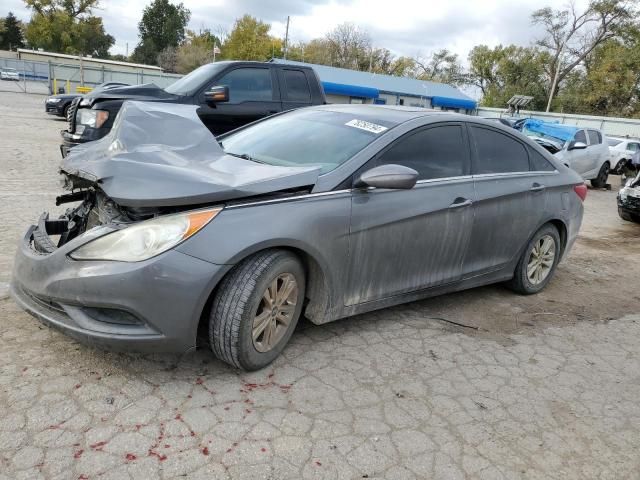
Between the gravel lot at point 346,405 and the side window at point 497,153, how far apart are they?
1228 mm

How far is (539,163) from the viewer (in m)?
4.72

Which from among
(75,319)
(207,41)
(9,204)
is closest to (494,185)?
(75,319)

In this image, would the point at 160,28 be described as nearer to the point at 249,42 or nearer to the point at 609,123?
the point at 249,42

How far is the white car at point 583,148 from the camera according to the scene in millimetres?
14084

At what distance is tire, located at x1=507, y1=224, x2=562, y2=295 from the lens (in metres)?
4.64

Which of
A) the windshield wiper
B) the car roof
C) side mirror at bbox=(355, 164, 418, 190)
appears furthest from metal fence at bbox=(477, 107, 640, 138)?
side mirror at bbox=(355, 164, 418, 190)

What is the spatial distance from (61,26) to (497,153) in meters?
79.8

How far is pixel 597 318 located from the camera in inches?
179

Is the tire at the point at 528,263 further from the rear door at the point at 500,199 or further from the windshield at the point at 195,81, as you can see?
the windshield at the point at 195,81

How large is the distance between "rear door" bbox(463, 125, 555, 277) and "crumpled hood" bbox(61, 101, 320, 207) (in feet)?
5.19

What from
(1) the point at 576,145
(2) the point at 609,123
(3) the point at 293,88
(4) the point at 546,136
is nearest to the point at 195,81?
(3) the point at 293,88

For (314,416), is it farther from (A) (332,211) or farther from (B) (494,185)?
(B) (494,185)

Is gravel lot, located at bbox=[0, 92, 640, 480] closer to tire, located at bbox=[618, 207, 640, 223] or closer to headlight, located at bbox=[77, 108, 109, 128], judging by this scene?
headlight, located at bbox=[77, 108, 109, 128]

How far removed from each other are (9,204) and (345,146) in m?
4.61
